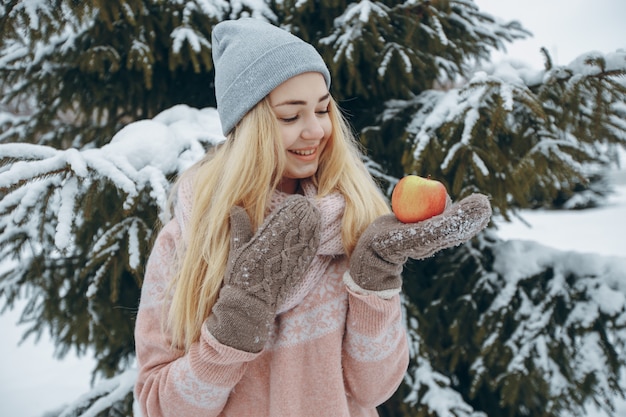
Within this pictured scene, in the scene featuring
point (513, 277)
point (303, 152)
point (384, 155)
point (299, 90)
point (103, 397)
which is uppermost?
point (299, 90)

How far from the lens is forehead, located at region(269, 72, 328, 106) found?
1189mm

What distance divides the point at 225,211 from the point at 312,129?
34cm

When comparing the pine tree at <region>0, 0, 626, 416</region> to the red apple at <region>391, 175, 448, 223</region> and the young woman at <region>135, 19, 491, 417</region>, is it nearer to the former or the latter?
the young woman at <region>135, 19, 491, 417</region>

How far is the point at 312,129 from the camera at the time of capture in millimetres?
1209

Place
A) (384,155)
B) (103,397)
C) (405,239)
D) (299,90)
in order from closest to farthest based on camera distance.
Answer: (405,239)
(299,90)
(103,397)
(384,155)

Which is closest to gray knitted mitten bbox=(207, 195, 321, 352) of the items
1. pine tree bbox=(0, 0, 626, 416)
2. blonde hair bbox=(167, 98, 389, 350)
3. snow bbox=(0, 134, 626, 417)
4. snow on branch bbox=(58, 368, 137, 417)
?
blonde hair bbox=(167, 98, 389, 350)

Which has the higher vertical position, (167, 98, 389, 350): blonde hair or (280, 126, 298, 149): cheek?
(280, 126, 298, 149): cheek

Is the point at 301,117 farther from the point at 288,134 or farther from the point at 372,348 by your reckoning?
the point at 372,348

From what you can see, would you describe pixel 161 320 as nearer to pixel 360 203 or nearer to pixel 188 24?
pixel 360 203

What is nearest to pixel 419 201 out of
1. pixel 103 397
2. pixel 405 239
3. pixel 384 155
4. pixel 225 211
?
pixel 405 239

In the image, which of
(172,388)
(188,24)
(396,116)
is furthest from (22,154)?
(396,116)

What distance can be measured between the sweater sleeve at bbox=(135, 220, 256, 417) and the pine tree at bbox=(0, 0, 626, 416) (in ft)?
0.82

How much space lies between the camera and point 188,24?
215cm

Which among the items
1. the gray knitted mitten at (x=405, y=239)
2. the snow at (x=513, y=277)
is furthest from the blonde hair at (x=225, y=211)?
the snow at (x=513, y=277)
